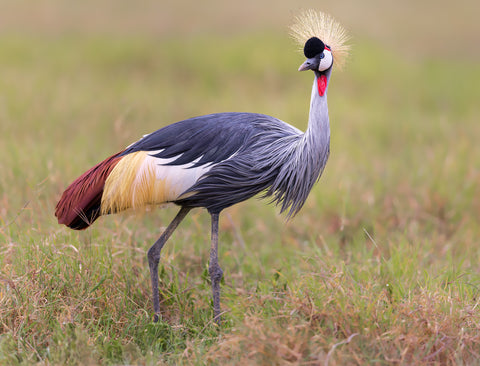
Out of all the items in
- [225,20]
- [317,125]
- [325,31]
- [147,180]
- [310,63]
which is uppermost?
[225,20]

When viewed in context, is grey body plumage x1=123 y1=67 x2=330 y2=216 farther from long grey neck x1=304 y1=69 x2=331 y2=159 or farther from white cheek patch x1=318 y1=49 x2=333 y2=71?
white cheek patch x1=318 y1=49 x2=333 y2=71

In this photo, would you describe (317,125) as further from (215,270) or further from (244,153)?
(215,270)

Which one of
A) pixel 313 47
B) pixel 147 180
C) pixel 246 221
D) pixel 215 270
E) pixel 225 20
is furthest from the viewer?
pixel 225 20

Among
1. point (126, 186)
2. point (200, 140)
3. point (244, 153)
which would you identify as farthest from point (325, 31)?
point (126, 186)

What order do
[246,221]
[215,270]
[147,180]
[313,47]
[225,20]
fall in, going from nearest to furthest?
[313,47]
[147,180]
[215,270]
[246,221]
[225,20]

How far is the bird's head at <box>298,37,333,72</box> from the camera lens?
117 inches

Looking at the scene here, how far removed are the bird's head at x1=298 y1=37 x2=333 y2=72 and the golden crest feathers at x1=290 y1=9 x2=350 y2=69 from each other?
12cm

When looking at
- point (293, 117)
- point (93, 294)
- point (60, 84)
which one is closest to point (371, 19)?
point (293, 117)

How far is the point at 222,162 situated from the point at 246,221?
7.08ft

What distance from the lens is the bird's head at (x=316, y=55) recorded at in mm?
2967

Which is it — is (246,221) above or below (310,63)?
below

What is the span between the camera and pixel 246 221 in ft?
16.9

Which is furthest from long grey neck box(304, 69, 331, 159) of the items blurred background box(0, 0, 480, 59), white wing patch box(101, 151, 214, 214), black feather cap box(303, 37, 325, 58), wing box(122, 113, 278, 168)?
blurred background box(0, 0, 480, 59)

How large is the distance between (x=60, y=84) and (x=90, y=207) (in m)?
4.65
